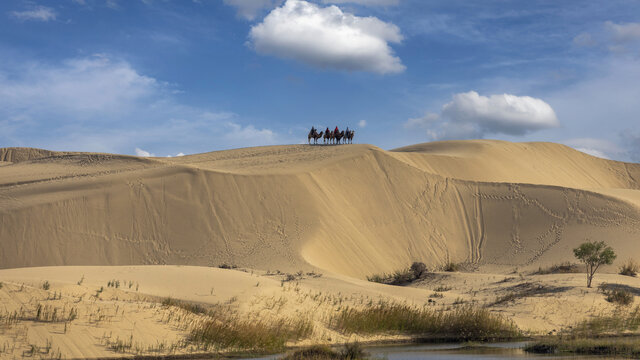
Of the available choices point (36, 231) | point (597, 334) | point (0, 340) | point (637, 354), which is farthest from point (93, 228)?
point (637, 354)

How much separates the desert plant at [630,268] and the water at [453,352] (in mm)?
13620

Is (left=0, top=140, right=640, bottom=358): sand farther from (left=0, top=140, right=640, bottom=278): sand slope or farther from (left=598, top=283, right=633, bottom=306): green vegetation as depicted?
(left=598, top=283, right=633, bottom=306): green vegetation

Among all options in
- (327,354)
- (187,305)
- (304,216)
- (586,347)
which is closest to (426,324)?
(586,347)

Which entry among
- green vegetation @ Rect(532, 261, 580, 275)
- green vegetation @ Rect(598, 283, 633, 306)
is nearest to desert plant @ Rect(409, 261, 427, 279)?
green vegetation @ Rect(532, 261, 580, 275)

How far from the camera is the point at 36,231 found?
35.7 m

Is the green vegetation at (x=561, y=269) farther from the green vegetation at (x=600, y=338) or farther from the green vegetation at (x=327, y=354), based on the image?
the green vegetation at (x=327, y=354)

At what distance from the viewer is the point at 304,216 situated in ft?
122

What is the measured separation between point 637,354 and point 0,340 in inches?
530

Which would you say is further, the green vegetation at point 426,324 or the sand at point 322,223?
the sand at point 322,223

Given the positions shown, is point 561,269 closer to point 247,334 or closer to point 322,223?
point 322,223

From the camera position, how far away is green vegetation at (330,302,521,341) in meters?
18.8

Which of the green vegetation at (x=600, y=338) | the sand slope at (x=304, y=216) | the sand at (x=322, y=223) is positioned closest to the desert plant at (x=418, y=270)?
the sand at (x=322, y=223)

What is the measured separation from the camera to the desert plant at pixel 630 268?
29203 millimetres

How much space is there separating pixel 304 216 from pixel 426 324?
18230mm
